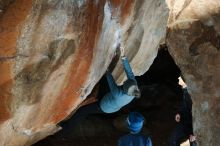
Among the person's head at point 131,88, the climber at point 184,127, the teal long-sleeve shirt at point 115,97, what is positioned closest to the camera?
the person's head at point 131,88

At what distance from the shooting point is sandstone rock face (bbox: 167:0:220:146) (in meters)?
6.68

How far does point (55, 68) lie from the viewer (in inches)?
176

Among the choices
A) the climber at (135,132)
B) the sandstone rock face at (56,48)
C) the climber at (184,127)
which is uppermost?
the sandstone rock face at (56,48)

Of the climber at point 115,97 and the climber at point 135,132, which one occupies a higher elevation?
the climber at point 115,97

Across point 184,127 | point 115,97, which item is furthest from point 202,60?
point 115,97

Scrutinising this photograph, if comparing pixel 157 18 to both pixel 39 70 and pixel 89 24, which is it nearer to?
pixel 89 24

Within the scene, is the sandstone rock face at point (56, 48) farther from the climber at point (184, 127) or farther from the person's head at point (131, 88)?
the climber at point (184, 127)

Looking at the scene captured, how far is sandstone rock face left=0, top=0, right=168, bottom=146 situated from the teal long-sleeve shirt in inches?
10.2

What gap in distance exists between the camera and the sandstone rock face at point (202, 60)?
21.9 feet

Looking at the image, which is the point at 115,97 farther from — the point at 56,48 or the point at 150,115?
the point at 150,115

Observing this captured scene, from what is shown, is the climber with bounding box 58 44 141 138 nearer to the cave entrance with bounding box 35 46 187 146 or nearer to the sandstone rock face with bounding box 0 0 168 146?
the sandstone rock face with bounding box 0 0 168 146

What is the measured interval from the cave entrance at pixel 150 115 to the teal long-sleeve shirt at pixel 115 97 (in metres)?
2.60

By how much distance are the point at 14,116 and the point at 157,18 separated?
272 centimetres

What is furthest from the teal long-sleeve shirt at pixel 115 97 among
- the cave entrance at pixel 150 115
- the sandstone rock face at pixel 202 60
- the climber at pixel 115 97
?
the cave entrance at pixel 150 115
